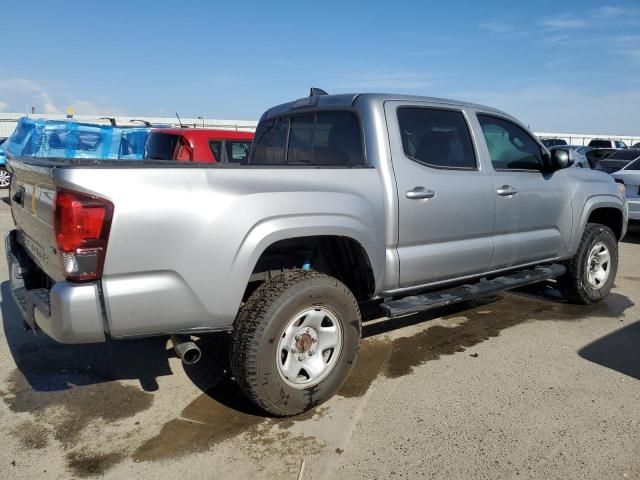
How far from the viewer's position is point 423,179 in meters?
3.72

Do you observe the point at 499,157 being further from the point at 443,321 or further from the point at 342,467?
the point at 342,467

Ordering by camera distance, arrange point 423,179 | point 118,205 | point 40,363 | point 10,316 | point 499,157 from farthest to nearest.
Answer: point 10,316
point 499,157
point 40,363
point 423,179
point 118,205

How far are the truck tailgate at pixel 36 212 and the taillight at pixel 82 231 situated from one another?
0.09 m

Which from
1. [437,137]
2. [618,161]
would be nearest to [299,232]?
[437,137]

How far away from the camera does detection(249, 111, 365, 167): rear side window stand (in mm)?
3773

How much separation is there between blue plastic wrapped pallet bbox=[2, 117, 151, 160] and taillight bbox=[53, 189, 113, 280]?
844cm

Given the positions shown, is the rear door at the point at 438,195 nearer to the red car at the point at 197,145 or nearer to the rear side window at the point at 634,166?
the red car at the point at 197,145

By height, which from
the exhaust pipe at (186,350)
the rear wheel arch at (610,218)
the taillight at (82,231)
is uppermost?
the taillight at (82,231)

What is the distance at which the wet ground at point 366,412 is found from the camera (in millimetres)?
2723

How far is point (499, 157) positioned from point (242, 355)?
9.33 ft

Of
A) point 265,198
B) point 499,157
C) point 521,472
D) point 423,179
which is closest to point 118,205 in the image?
point 265,198

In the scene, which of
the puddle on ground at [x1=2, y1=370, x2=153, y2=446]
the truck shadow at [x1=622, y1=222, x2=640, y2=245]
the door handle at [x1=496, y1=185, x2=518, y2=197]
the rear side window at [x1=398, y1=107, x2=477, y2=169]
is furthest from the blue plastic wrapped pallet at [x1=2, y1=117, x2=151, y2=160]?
the truck shadow at [x1=622, y1=222, x2=640, y2=245]

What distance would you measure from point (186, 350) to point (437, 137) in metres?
2.46

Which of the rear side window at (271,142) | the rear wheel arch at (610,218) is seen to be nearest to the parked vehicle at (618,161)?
the rear wheel arch at (610,218)
